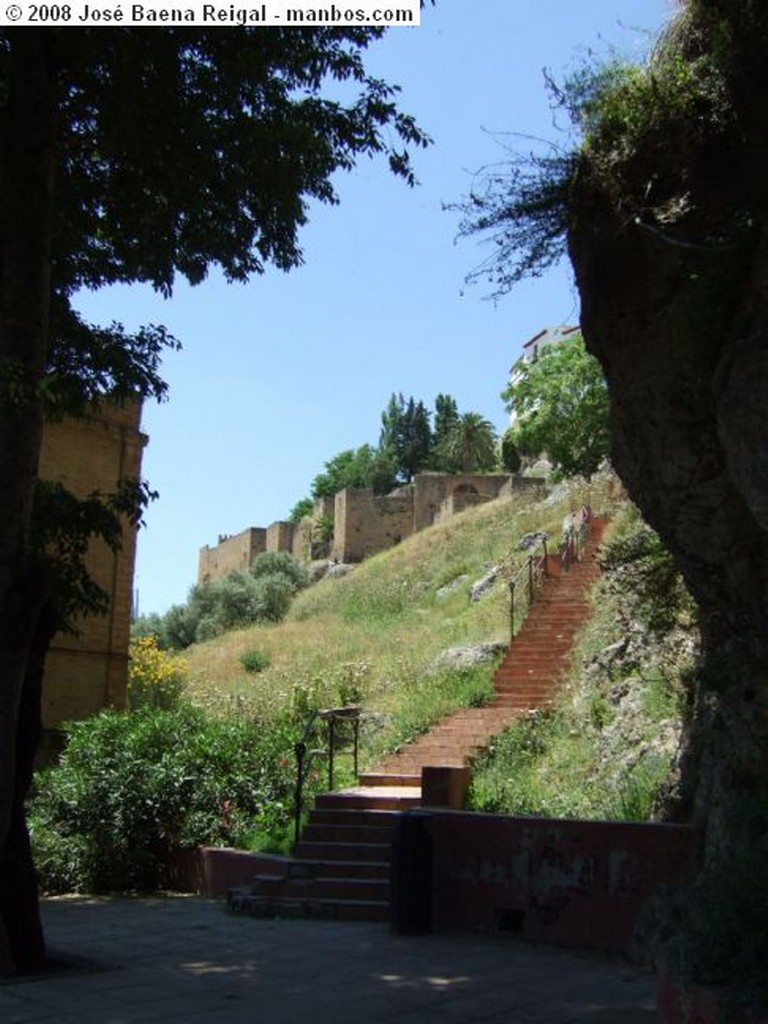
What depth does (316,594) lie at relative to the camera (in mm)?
47094

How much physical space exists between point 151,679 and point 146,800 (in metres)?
10.7

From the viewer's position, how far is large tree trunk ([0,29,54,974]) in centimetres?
729

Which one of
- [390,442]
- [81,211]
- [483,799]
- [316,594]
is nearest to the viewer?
[81,211]

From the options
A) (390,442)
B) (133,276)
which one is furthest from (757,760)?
(390,442)

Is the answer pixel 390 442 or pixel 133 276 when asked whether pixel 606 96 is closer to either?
pixel 133 276

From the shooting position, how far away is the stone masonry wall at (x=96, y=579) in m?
19.2

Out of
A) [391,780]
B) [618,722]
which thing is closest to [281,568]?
[391,780]

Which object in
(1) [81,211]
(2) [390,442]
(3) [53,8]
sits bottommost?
(1) [81,211]

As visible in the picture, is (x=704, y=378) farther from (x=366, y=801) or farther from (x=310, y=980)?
(x=366, y=801)

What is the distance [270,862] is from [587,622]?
366 inches

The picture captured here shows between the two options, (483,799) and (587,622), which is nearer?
(483,799)

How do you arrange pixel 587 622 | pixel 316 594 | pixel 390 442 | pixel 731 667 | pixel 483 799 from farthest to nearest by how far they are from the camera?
pixel 390 442, pixel 316 594, pixel 587 622, pixel 483 799, pixel 731 667

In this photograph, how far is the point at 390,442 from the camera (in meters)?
90.8

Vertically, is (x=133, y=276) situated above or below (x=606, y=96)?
below
